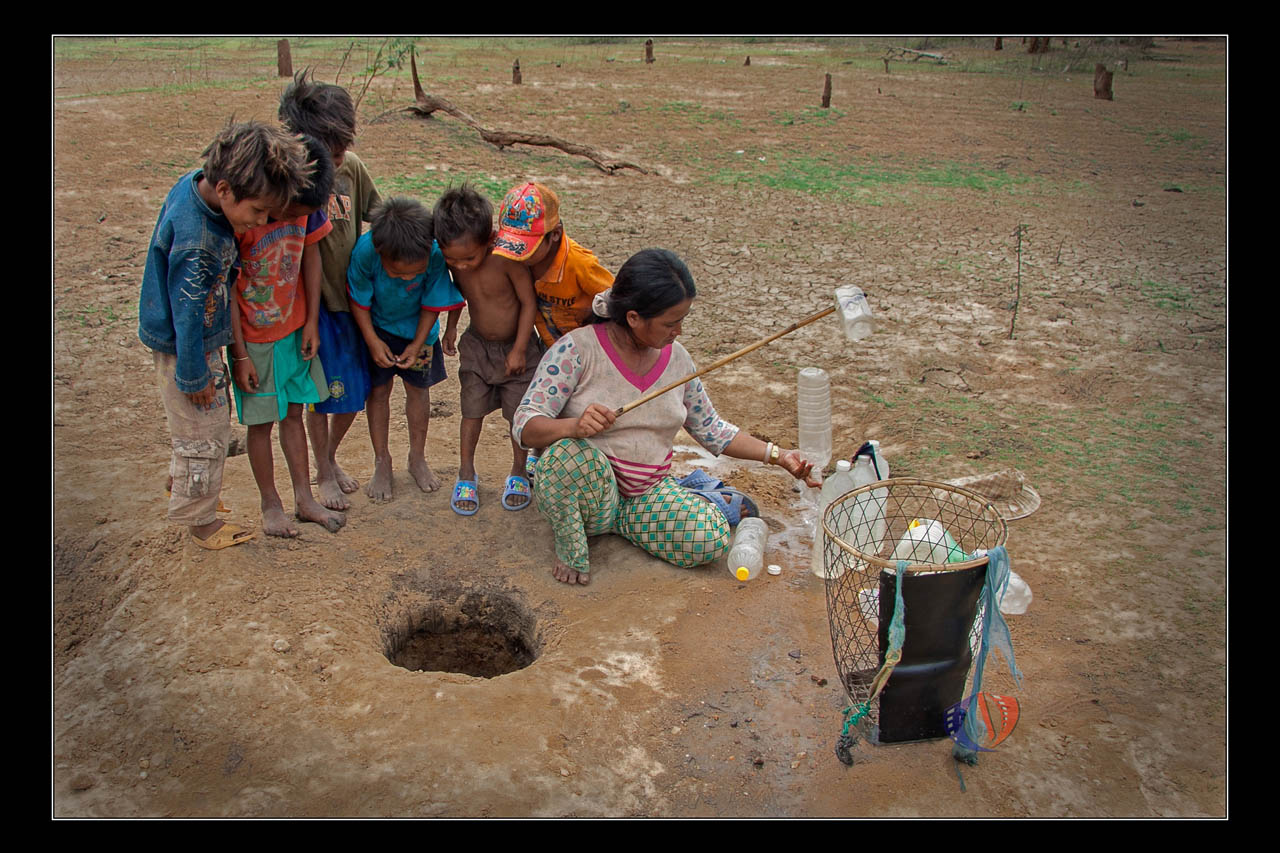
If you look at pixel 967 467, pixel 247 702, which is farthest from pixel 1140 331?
pixel 247 702

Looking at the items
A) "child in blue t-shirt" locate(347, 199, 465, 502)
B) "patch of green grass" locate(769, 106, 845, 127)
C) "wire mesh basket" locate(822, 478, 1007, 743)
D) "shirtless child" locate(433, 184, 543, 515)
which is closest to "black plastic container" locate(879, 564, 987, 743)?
"wire mesh basket" locate(822, 478, 1007, 743)

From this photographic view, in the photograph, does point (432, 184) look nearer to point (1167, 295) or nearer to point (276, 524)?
point (276, 524)

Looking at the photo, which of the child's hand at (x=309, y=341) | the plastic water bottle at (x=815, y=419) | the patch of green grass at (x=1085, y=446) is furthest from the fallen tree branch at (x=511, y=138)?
the child's hand at (x=309, y=341)

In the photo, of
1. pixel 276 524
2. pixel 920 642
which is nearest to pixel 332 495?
pixel 276 524

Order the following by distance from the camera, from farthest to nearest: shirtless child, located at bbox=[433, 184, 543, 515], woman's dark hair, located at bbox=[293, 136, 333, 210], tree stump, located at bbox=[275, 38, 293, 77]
Result: tree stump, located at bbox=[275, 38, 293, 77] → shirtless child, located at bbox=[433, 184, 543, 515] → woman's dark hair, located at bbox=[293, 136, 333, 210]

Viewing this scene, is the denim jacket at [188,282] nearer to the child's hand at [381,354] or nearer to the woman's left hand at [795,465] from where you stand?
the child's hand at [381,354]

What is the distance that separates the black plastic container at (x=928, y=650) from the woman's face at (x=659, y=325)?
1187 mm

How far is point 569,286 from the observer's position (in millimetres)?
3711

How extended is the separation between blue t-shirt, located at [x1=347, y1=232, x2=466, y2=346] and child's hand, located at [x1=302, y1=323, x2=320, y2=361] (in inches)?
8.2

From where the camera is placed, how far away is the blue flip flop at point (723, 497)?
12.5ft

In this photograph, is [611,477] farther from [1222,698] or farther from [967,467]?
[1222,698]

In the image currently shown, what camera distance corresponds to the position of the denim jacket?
120 inches

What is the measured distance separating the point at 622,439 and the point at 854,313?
3.33 ft

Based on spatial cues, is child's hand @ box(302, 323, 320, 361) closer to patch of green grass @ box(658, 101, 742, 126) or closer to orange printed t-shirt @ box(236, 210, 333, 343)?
orange printed t-shirt @ box(236, 210, 333, 343)
